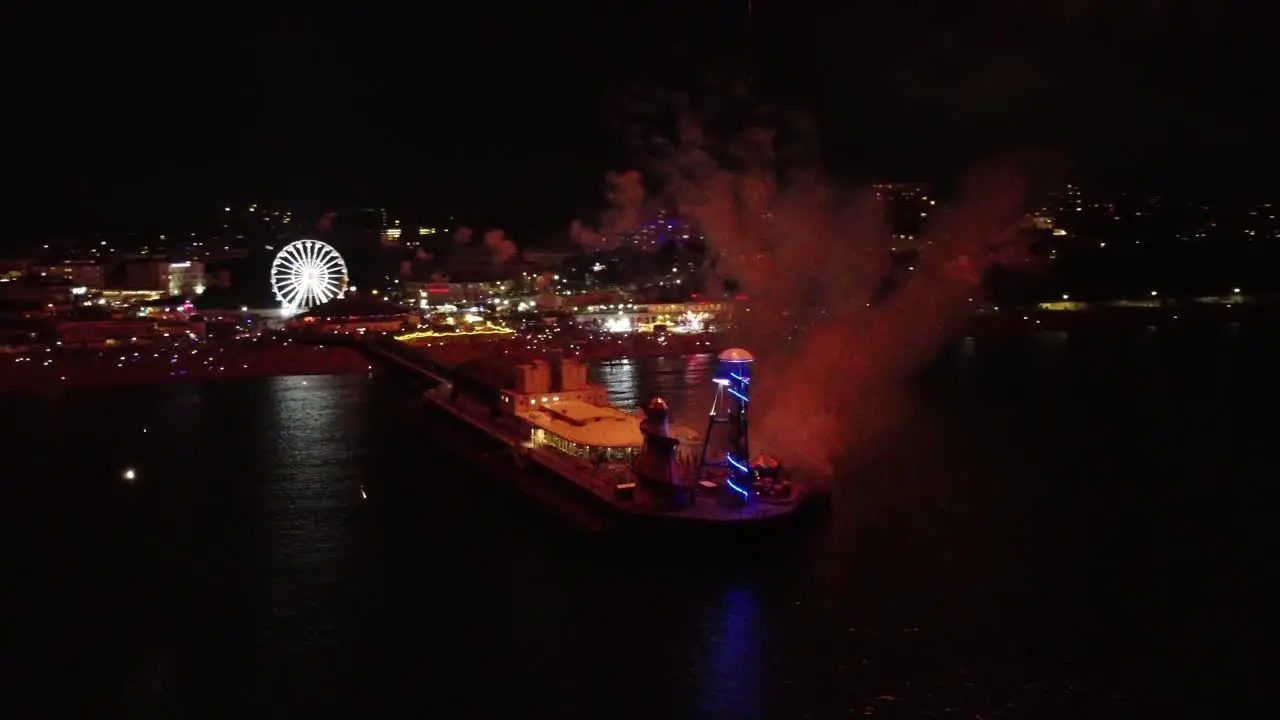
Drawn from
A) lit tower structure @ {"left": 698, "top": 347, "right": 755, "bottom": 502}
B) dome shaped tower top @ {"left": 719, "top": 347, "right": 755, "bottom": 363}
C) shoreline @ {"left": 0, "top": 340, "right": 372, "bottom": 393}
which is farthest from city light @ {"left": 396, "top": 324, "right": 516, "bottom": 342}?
dome shaped tower top @ {"left": 719, "top": 347, "right": 755, "bottom": 363}

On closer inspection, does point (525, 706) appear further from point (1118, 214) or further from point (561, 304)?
point (1118, 214)

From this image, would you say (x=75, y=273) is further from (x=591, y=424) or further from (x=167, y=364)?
(x=591, y=424)

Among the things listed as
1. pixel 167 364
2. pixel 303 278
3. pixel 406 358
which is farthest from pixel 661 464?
pixel 303 278

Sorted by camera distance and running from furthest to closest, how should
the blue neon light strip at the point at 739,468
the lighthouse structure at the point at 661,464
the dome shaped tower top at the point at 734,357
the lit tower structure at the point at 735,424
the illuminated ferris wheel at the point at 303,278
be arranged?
the illuminated ferris wheel at the point at 303,278, the dome shaped tower top at the point at 734,357, the lit tower structure at the point at 735,424, the blue neon light strip at the point at 739,468, the lighthouse structure at the point at 661,464

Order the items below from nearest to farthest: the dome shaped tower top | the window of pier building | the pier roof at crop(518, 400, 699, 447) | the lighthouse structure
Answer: the lighthouse structure
the dome shaped tower top
the window of pier building
the pier roof at crop(518, 400, 699, 447)

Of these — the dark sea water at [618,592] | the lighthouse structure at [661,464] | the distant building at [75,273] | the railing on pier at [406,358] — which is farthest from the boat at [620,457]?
the distant building at [75,273]

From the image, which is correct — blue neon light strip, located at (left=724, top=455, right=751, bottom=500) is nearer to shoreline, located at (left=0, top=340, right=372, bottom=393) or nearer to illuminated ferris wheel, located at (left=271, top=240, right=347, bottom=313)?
shoreline, located at (left=0, top=340, right=372, bottom=393)

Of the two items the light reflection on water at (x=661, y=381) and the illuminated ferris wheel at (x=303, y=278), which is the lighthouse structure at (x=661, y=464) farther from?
the illuminated ferris wheel at (x=303, y=278)
